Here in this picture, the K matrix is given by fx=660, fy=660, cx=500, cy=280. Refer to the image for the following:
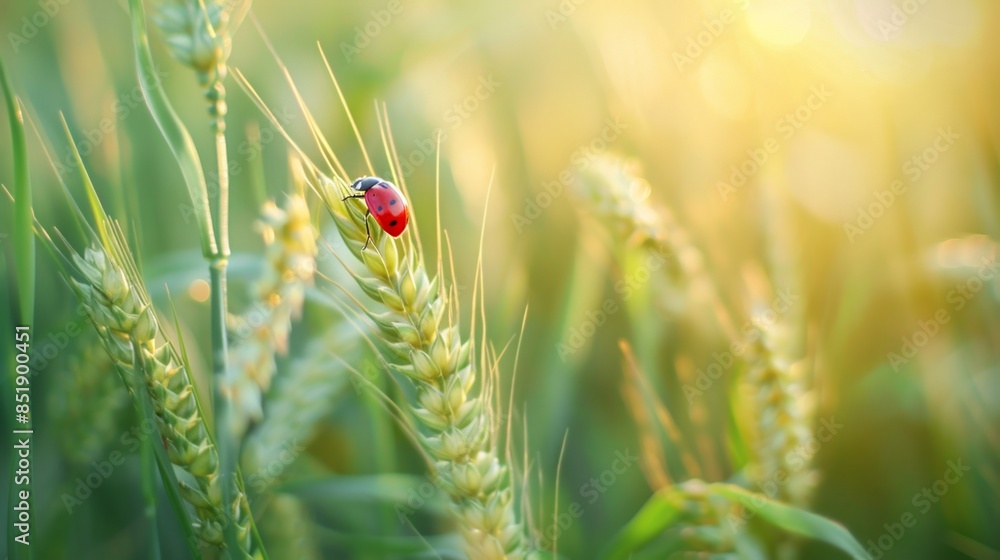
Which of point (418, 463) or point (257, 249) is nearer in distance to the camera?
point (418, 463)

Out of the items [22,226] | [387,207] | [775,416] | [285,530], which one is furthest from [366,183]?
[775,416]

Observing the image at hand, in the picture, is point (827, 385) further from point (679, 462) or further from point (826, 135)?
point (826, 135)

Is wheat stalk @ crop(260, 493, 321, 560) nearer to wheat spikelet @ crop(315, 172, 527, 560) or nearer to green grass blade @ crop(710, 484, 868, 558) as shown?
wheat spikelet @ crop(315, 172, 527, 560)

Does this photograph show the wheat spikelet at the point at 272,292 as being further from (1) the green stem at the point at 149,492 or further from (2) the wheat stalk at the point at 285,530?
(2) the wheat stalk at the point at 285,530

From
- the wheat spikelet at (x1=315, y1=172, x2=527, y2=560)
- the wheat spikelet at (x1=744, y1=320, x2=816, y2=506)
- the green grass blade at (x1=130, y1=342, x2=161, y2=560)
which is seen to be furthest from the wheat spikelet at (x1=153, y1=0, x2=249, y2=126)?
the wheat spikelet at (x1=744, y1=320, x2=816, y2=506)

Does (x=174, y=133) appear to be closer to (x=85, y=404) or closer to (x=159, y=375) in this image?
(x=159, y=375)

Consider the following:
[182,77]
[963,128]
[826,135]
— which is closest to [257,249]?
[182,77]
